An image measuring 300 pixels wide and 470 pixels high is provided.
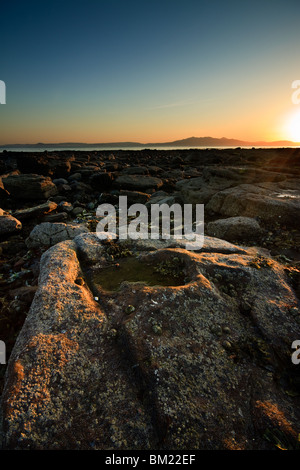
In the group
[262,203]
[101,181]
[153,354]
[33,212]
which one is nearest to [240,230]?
[262,203]

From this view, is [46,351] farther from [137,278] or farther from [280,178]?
[280,178]

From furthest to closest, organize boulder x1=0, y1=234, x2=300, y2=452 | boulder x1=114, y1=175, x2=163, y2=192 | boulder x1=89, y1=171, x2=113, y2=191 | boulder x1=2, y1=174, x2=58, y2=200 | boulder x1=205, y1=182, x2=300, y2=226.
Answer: boulder x1=89, y1=171, x2=113, y2=191, boulder x1=114, y1=175, x2=163, y2=192, boulder x1=2, y1=174, x2=58, y2=200, boulder x1=205, y1=182, x2=300, y2=226, boulder x1=0, y1=234, x2=300, y2=452

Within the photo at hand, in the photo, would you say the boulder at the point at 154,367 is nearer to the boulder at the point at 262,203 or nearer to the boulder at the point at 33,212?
the boulder at the point at 262,203

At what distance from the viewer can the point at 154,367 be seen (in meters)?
2.79

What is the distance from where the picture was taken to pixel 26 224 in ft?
33.1

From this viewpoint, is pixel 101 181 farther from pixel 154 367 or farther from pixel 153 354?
pixel 154 367

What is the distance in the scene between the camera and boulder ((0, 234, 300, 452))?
233cm

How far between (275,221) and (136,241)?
6214mm

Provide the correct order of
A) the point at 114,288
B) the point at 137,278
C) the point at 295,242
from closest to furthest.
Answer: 1. the point at 114,288
2. the point at 137,278
3. the point at 295,242

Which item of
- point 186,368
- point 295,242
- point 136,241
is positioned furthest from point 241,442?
point 295,242

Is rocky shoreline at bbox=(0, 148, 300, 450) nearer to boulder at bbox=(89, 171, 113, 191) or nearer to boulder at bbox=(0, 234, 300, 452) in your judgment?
boulder at bbox=(0, 234, 300, 452)

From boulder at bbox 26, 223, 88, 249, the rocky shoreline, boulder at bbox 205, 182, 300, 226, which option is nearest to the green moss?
the rocky shoreline

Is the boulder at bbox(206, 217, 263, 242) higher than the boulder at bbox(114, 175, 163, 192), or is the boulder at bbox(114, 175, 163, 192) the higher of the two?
the boulder at bbox(114, 175, 163, 192)

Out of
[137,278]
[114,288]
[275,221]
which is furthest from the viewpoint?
[275,221]
